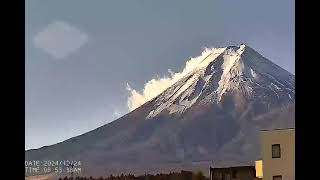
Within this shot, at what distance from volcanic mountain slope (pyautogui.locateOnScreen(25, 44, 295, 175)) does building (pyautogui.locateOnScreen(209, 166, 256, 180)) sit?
10cm

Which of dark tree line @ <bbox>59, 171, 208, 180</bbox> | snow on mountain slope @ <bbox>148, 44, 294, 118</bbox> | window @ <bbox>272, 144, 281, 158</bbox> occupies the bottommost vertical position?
dark tree line @ <bbox>59, 171, 208, 180</bbox>

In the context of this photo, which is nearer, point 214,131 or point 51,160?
point 51,160

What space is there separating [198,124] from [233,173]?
0.95 metres

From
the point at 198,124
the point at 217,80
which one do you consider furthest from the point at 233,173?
the point at 217,80

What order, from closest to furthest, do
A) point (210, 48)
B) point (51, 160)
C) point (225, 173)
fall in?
point (51, 160) < point (225, 173) < point (210, 48)

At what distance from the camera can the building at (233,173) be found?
6.86 meters

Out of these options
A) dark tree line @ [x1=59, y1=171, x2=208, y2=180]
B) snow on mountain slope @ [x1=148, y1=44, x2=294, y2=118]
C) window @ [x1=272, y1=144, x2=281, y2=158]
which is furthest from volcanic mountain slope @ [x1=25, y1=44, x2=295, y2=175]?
window @ [x1=272, y1=144, x2=281, y2=158]

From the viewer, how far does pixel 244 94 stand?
7.91 metres

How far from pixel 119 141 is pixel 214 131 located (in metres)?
1.40

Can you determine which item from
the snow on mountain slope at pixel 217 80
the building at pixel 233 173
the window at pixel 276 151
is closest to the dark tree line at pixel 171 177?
the building at pixel 233 173

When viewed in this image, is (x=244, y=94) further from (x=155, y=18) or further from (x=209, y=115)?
(x=155, y=18)

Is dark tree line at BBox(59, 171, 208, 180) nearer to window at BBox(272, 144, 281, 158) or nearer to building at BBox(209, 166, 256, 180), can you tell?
building at BBox(209, 166, 256, 180)

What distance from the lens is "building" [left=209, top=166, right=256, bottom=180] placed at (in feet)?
22.5
